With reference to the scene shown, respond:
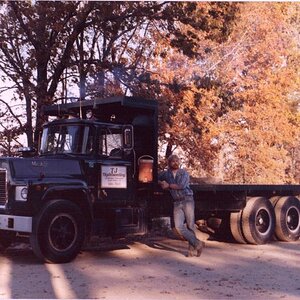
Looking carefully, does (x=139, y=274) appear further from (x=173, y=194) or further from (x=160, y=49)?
(x=160, y=49)

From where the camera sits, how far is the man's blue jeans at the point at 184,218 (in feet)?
31.9

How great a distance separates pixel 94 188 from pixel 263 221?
15.3ft

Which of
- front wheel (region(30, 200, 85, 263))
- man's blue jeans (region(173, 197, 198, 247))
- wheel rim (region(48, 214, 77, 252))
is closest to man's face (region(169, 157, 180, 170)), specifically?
man's blue jeans (region(173, 197, 198, 247))

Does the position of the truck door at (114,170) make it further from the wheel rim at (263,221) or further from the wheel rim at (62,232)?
the wheel rim at (263,221)

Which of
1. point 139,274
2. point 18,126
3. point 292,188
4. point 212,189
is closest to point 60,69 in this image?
point 18,126

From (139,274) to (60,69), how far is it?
829 cm

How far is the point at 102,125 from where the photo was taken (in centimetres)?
1020

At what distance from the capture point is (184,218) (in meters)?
9.86

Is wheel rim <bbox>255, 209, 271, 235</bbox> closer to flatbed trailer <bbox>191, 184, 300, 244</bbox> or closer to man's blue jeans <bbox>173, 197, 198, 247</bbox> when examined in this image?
flatbed trailer <bbox>191, 184, 300, 244</bbox>

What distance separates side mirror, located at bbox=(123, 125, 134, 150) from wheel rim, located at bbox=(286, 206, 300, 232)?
16.8 feet

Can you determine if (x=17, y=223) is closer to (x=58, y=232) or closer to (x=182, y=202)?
(x=58, y=232)

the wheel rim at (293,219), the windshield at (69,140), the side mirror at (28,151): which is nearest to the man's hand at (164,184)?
the windshield at (69,140)

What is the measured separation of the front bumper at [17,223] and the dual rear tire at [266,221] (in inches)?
212

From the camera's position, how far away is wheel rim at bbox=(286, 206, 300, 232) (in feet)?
43.2
